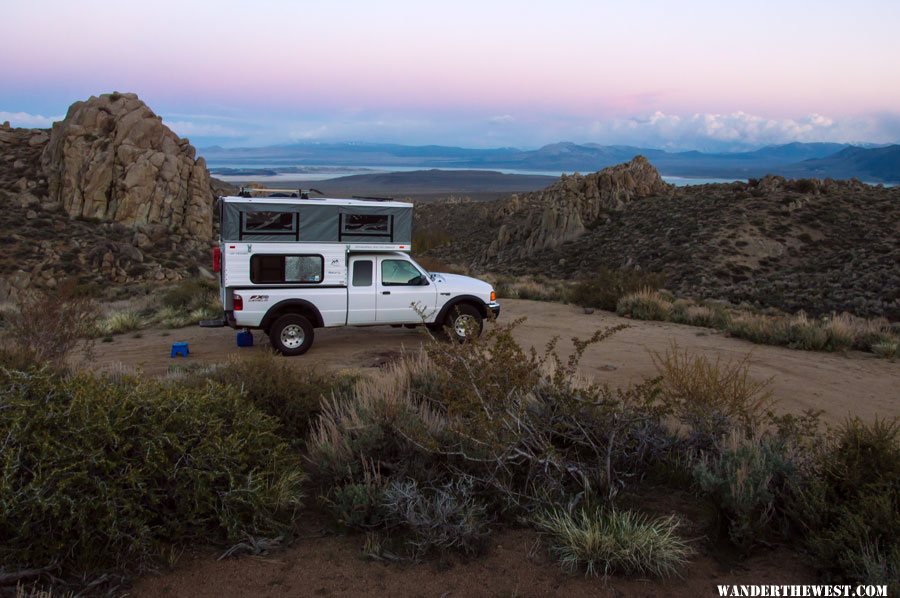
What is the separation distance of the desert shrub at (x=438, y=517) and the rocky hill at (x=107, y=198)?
31.6 m

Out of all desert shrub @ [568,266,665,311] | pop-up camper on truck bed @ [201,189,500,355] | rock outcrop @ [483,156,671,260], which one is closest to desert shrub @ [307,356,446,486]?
pop-up camper on truck bed @ [201,189,500,355]

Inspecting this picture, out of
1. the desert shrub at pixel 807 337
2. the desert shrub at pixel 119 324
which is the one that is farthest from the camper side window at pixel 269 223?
the desert shrub at pixel 807 337

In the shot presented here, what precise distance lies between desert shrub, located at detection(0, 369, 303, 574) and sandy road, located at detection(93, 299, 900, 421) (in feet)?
11.8

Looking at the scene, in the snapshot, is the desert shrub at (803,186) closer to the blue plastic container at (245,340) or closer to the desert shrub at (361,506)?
the blue plastic container at (245,340)

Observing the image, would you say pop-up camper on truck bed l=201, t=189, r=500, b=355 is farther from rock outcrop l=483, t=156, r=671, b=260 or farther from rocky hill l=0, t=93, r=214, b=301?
rock outcrop l=483, t=156, r=671, b=260

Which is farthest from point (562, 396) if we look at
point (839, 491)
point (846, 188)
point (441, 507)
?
point (846, 188)

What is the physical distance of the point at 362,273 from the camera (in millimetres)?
12117

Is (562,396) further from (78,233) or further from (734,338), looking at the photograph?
(78,233)

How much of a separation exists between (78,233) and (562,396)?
37466 millimetres

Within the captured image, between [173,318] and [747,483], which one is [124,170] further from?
[747,483]

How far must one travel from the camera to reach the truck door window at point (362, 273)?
12.1 meters

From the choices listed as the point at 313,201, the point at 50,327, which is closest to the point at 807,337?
the point at 313,201

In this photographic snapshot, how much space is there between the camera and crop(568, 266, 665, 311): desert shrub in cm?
1808

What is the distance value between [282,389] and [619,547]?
4062 millimetres
